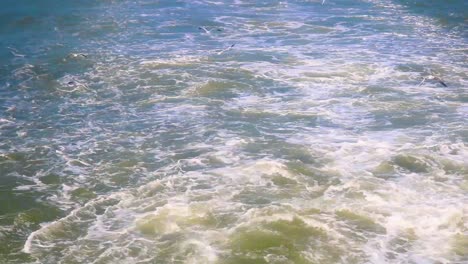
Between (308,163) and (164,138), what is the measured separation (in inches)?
118

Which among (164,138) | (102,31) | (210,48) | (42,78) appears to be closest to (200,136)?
(164,138)

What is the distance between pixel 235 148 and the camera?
10062 mm

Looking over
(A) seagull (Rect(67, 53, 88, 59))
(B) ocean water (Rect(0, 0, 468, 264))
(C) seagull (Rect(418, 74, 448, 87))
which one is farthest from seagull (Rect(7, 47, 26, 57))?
(C) seagull (Rect(418, 74, 448, 87))

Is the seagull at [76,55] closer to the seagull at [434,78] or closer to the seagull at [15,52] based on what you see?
the seagull at [15,52]

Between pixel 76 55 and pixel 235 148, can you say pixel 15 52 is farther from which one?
pixel 235 148

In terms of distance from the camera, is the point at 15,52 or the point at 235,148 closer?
the point at 235,148

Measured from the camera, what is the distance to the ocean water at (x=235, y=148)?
7.11 m

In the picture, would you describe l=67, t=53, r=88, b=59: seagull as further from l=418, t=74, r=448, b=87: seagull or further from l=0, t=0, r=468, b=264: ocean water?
l=418, t=74, r=448, b=87: seagull

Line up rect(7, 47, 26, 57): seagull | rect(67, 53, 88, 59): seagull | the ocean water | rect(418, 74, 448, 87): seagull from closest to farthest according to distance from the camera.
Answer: the ocean water, rect(418, 74, 448, 87): seagull, rect(67, 53, 88, 59): seagull, rect(7, 47, 26, 57): seagull

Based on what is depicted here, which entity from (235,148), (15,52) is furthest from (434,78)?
(15,52)

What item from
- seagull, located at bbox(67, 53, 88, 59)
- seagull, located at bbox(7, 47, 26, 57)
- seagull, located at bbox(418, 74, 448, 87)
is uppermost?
seagull, located at bbox(418, 74, 448, 87)

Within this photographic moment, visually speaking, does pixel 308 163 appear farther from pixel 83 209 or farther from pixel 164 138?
pixel 83 209

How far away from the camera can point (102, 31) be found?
21641mm

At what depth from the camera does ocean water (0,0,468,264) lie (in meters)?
7.11
